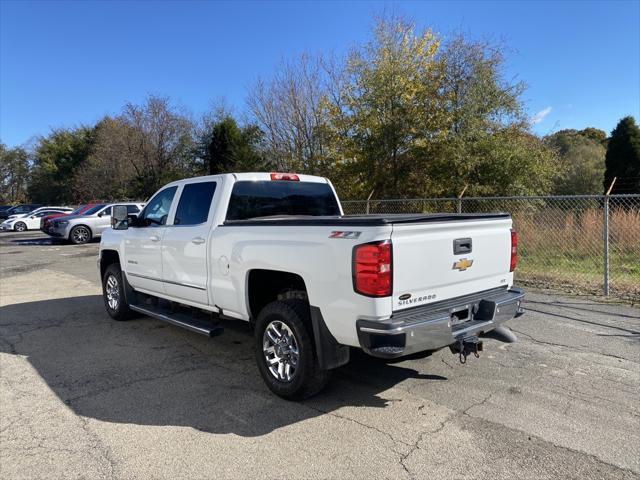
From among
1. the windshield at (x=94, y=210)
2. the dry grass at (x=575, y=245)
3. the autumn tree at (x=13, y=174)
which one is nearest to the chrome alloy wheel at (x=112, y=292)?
the dry grass at (x=575, y=245)

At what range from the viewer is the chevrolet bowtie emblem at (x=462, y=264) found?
3801 millimetres

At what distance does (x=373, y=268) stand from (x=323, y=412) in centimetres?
138

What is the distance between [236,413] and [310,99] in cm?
1635

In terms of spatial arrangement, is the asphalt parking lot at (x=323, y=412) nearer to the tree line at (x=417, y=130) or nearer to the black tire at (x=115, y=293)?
the black tire at (x=115, y=293)

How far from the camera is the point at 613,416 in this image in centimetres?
362

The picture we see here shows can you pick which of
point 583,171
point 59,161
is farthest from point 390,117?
point 59,161

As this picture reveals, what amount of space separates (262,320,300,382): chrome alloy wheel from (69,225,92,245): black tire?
61.7 feet

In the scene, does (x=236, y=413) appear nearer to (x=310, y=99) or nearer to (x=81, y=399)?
(x=81, y=399)

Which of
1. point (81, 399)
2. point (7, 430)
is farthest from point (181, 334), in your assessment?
point (7, 430)

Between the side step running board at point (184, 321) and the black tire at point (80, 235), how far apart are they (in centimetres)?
1593

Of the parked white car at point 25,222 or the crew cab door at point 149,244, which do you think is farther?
the parked white car at point 25,222

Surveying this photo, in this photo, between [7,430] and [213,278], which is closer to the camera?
[7,430]

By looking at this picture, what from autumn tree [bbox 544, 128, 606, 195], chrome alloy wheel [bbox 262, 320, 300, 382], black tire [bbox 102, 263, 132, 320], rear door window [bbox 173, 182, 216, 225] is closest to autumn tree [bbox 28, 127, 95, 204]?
autumn tree [bbox 544, 128, 606, 195]

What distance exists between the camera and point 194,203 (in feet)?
17.1
